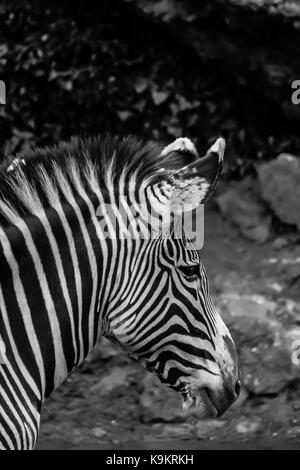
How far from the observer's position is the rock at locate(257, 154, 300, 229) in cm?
884

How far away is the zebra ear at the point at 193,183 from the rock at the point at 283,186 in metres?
5.12

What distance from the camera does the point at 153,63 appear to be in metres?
9.33

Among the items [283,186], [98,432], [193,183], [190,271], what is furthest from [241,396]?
[193,183]

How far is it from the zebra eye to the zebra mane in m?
0.41

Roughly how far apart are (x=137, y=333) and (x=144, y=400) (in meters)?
3.97

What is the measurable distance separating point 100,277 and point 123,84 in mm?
5784

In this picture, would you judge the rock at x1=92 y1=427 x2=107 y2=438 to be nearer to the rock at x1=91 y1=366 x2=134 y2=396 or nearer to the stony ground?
the stony ground

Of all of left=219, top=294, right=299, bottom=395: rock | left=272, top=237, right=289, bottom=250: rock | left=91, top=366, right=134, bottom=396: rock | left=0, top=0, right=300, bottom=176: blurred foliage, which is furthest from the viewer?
left=0, top=0, right=300, bottom=176: blurred foliage

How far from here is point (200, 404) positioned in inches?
151

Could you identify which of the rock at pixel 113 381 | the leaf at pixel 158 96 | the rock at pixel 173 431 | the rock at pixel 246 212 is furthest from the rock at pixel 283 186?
the rock at pixel 173 431

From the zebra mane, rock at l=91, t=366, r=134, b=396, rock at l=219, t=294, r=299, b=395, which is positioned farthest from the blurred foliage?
the zebra mane

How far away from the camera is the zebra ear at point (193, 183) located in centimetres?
376
